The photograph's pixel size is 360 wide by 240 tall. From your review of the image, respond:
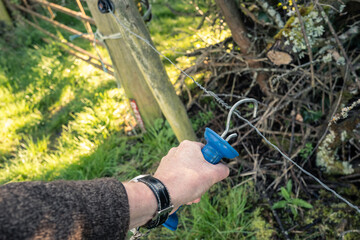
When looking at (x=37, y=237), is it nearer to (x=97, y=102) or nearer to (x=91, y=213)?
(x=91, y=213)

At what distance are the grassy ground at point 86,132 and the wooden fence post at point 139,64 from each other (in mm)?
325

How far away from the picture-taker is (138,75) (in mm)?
2246

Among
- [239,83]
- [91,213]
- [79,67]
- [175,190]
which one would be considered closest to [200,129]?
[239,83]

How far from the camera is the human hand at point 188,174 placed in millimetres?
1010

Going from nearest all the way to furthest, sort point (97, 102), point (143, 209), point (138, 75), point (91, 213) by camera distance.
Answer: point (91, 213)
point (143, 209)
point (138, 75)
point (97, 102)

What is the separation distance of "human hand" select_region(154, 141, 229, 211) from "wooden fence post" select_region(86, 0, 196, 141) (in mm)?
685

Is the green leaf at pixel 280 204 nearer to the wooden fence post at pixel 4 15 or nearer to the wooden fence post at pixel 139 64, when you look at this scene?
the wooden fence post at pixel 139 64

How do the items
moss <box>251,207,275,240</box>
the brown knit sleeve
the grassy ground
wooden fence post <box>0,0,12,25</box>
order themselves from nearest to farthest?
the brown knit sleeve
moss <box>251,207,275,240</box>
the grassy ground
wooden fence post <box>0,0,12,25</box>

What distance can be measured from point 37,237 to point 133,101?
68.9 inches

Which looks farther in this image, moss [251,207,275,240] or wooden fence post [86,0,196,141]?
moss [251,207,275,240]

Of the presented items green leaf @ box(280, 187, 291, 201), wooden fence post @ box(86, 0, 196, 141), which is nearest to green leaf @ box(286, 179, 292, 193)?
green leaf @ box(280, 187, 291, 201)

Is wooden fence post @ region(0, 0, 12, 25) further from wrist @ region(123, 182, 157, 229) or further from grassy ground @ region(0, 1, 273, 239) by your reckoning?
wrist @ region(123, 182, 157, 229)

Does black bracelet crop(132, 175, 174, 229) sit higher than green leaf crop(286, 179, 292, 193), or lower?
higher

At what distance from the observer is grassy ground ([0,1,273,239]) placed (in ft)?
5.87
